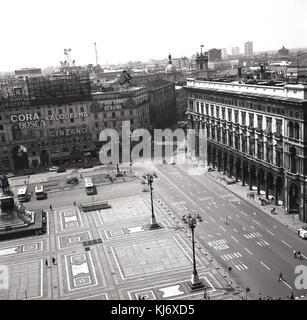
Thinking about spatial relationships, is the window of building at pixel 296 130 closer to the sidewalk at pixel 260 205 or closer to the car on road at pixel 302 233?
the sidewalk at pixel 260 205

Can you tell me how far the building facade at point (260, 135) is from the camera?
71562 millimetres

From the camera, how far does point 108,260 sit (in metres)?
63.4

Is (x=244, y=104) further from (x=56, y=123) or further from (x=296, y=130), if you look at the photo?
(x=56, y=123)

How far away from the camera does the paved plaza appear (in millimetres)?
54125

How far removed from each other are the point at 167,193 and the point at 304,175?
32134mm

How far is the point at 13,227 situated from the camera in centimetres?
7819

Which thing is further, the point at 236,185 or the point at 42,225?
the point at 236,185

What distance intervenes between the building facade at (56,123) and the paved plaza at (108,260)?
48.5 meters

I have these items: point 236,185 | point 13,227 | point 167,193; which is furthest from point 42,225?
point 236,185

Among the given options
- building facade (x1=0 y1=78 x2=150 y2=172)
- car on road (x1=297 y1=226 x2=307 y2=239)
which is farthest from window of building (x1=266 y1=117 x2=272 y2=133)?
building facade (x1=0 y1=78 x2=150 y2=172)

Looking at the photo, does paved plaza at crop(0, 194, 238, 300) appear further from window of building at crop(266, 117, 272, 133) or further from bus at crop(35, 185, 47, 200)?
window of building at crop(266, 117, 272, 133)

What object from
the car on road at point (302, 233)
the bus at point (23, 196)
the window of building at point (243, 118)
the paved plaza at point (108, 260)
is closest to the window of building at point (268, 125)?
the window of building at point (243, 118)

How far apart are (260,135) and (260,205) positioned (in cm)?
1328
